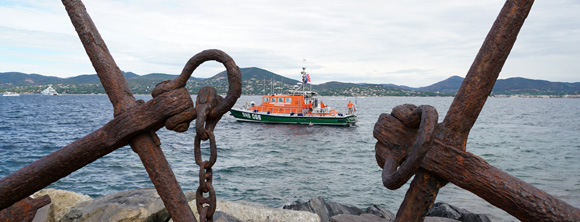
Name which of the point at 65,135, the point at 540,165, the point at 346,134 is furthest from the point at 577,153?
the point at 65,135

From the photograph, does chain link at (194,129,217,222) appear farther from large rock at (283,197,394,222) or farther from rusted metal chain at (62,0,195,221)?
large rock at (283,197,394,222)

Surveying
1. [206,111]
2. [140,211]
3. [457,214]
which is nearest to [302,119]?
[457,214]

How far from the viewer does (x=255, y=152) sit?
22.7 metres

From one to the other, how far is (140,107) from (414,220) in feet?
5.91

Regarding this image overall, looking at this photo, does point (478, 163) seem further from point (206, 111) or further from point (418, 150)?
point (206, 111)

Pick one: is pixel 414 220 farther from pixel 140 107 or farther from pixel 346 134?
pixel 346 134

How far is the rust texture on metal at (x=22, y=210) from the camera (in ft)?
8.70

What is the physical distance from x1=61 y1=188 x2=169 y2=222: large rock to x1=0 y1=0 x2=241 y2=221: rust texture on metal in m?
2.98

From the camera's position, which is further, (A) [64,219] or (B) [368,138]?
(B) [368,138]

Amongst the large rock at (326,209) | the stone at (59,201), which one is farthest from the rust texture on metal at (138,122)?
the large rock at (326,209)

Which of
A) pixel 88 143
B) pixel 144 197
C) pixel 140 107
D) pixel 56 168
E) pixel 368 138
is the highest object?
pixel 140 107

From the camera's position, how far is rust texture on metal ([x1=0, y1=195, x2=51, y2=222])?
265 cm

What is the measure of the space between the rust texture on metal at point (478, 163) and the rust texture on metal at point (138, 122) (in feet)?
3.65

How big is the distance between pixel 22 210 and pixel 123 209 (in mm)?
2855
